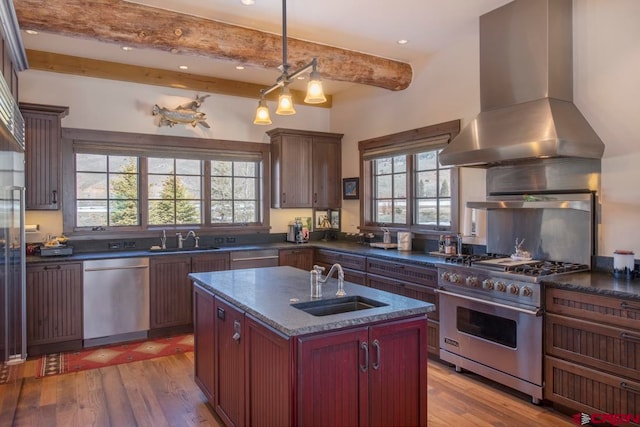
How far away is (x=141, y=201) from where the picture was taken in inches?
199

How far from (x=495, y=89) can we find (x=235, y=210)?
350cm

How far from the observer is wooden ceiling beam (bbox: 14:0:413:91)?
3066mm

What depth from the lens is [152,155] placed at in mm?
5094

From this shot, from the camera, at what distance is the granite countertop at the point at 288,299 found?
6.49 ft

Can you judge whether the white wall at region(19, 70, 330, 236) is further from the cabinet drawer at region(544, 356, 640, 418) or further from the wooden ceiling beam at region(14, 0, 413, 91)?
the cabinet drawer at region(544, 356, 640, 418)

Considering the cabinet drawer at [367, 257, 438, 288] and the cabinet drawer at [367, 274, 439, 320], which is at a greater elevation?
the cabinet drawer at [367, 257, 438, 288]

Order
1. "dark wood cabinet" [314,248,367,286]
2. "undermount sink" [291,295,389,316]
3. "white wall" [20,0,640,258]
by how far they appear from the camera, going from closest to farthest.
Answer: "undermount sink" [291,295,389,316], "white wall" [20,0,640,258], "dark wood cabinet" [314,248,367,286]

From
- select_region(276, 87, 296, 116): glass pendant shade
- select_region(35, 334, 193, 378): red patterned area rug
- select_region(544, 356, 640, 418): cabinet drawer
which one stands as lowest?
select_region(35, 334, 193, 378): red patterned area rug

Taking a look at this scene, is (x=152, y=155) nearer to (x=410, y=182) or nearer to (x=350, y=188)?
(x=350, y=188)

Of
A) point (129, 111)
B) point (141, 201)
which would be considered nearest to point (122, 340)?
point (141, 201)

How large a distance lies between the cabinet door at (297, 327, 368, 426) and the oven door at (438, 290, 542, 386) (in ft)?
5.21

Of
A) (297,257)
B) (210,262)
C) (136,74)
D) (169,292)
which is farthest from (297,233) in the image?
(136,74)

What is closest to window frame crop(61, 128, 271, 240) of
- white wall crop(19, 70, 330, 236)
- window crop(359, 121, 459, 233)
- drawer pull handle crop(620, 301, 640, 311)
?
white wall crop(19, 70, 330, 236)
